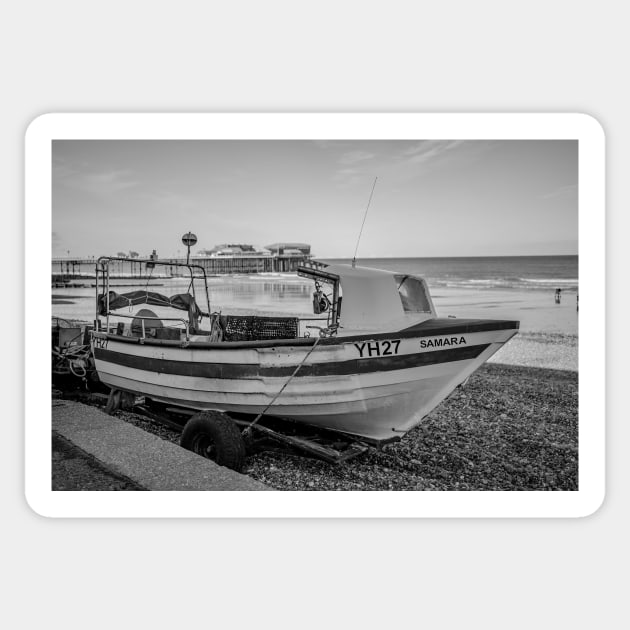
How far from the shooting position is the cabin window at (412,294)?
3914 mm

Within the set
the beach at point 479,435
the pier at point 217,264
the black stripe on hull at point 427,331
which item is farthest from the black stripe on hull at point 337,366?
the pier at point 217,264

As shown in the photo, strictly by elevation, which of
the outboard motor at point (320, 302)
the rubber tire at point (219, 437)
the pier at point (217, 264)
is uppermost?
the pier at point (217, 264)

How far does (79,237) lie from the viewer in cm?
456

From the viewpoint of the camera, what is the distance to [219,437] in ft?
12.5

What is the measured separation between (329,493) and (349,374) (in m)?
0.93

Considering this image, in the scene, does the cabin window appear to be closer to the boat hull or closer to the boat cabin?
the boat cabin

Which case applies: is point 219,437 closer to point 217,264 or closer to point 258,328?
point 258,328

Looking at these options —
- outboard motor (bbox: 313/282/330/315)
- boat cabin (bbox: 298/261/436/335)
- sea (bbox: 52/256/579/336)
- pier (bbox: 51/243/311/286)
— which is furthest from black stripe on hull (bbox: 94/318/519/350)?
pier (bbox: 51/243/311/286)

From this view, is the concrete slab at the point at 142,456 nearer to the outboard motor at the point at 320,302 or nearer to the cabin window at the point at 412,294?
the outboard motor at the point at 320,302

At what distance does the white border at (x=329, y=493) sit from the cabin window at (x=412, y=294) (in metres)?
1.13

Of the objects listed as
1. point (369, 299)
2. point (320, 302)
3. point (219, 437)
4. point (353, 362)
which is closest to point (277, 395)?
point (219, 437)

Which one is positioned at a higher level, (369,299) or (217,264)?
(217,264)
